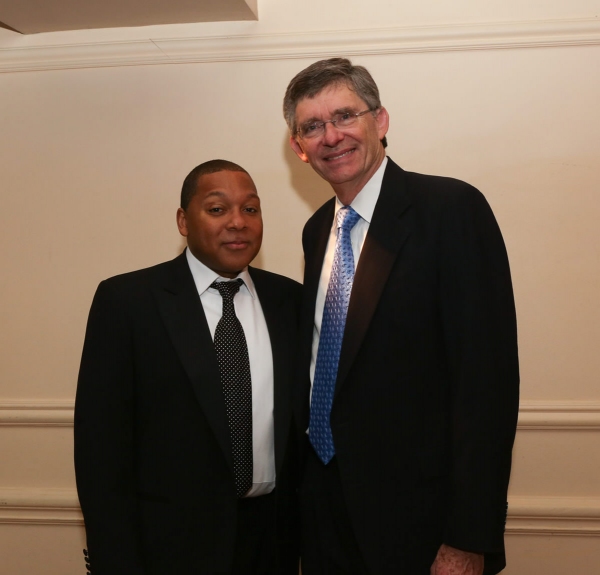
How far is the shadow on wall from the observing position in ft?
9.29

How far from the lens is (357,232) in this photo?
1.99 m

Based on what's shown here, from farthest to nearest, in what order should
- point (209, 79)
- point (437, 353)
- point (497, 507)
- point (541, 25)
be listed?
point (209, 79) → point (541, 25) → point (437, 353) → point (497, 507)

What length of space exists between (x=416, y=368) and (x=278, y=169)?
1.27 m

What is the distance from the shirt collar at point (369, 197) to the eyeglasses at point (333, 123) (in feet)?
0.50

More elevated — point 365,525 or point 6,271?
point 6,271

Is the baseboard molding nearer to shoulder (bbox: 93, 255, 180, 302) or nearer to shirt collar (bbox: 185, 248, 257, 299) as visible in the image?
shirt collar (bbox: 185, 248, 257, 299)

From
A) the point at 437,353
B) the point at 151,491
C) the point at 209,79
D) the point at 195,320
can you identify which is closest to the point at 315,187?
the point at 209,79

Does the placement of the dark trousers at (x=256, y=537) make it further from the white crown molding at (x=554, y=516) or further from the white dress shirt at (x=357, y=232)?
the white crown molding at (x=554, y=516)

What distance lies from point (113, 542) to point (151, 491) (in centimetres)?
16

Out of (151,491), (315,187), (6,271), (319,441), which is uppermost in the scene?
(315,187)

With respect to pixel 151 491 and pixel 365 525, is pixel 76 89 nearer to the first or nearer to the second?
pixel 151 491

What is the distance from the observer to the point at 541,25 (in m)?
2.66

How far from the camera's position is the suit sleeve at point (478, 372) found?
67.0 inches

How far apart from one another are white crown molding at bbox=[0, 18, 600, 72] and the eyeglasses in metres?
0.84
